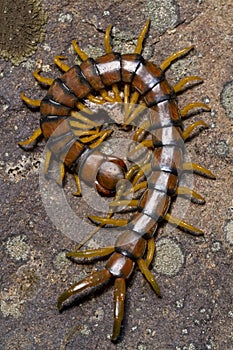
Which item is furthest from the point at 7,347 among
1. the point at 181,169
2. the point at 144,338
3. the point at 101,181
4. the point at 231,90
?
the point at 231,90

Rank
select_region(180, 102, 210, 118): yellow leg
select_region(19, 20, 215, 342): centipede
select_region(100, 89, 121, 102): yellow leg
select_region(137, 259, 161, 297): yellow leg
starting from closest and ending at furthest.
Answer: select_region(137, 259, 161, 297): yellow leg < select_region(19, 20, 215, 342): centipede < select_region(180, 102, 210, 118): yellow leg < select_region(100, 89, 121, 102): yellow leg

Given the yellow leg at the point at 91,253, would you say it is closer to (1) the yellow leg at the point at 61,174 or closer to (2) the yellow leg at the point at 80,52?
(1) the yellow leg at the point at 61,174

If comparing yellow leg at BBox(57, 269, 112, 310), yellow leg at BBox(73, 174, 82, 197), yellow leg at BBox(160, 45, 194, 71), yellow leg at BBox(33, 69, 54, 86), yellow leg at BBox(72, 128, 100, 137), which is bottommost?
yellow leg at BBox(57, 269, 112, 310)

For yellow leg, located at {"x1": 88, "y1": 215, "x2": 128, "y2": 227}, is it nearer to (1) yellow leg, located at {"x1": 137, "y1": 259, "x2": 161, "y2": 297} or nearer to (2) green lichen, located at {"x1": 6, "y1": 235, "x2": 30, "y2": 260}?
(1) yellow leg, located at {"x1": 137, "y1": 259, "x2": 161, "y2": 297}

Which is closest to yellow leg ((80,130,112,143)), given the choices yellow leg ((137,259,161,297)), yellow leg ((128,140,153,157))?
yellow leg ((128,140,153,157))

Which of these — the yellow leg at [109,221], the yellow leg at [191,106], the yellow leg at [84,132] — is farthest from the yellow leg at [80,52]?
the yellow leg at [109,221]

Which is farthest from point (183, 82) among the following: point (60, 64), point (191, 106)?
point (60, 64)

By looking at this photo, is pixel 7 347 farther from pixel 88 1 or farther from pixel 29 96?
pixel 88 1

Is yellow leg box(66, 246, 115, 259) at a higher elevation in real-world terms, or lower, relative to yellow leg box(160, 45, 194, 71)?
lower
